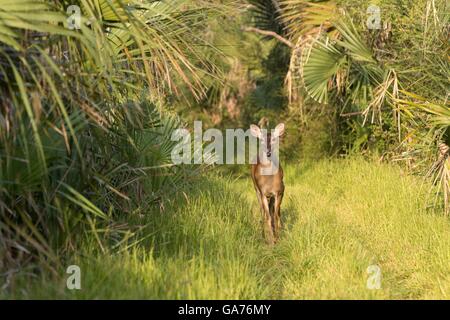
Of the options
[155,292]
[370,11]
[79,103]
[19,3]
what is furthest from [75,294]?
[370,11]

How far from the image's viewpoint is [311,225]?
756 centimetres

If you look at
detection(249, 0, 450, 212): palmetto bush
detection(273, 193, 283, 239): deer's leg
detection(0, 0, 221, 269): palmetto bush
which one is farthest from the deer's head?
detection(0, 0, 221, 269): palmetto bush

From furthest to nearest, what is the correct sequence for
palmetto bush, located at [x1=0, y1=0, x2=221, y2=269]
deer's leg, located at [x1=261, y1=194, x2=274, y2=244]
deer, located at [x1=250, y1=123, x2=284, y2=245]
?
deer, located at [x1=250, y1=123, x2=284, y2=245], deer's leg, located at [x1=261, y1=194, x2=274, y2=244], palmetto bush, located at [x1=0, y1=0, x2=221, y2=269]

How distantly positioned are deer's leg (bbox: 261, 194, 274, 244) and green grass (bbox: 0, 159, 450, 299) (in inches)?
3.8

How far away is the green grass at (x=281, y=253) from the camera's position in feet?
16.8

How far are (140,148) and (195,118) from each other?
377 inches

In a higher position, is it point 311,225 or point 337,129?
point 337,129

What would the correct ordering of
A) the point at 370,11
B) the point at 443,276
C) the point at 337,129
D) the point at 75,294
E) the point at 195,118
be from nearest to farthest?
the point at 75,294 < the point at 443,276 < the point at 370,11 < the point at 337,129 < the point at 195,118

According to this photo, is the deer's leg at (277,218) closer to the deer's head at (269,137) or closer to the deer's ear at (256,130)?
the deer's head at (269,137)

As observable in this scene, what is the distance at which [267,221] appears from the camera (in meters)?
7.89

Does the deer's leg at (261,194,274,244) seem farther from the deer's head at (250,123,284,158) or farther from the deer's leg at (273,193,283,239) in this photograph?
the deer's head at (250,123,284,158)

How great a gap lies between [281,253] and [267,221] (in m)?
1.02

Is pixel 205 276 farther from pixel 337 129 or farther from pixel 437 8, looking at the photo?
pixel 337 129

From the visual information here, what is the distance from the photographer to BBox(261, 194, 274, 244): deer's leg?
7583 millimetres
